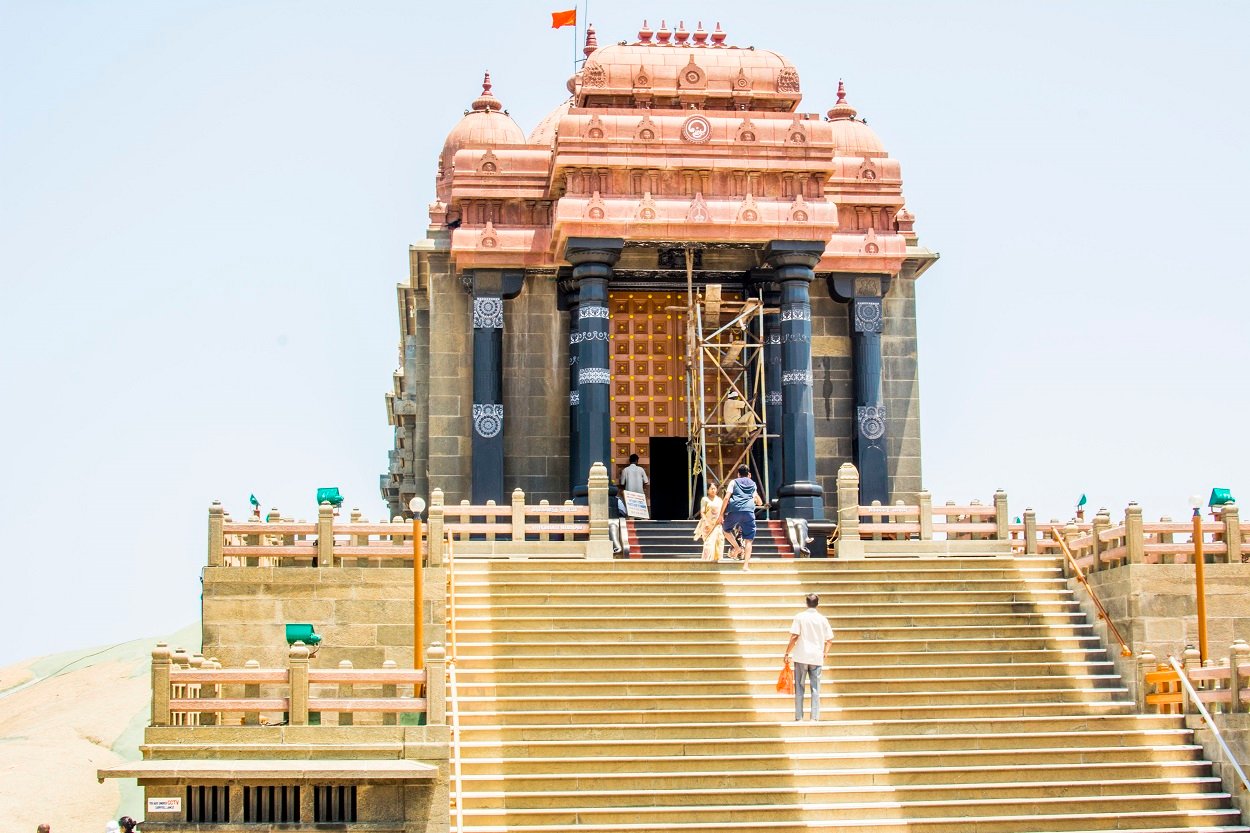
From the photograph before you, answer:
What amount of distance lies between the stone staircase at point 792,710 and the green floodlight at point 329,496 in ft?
6.53

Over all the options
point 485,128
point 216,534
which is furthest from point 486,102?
point 216,534

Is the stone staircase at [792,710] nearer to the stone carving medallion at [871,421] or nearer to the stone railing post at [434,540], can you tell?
the stone railing post at [434,540]

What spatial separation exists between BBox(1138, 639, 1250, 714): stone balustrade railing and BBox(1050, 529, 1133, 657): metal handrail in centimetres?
86

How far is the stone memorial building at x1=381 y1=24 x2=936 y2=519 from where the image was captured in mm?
31891

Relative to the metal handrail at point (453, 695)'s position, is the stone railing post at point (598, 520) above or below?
above

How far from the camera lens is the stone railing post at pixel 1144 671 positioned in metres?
22.8

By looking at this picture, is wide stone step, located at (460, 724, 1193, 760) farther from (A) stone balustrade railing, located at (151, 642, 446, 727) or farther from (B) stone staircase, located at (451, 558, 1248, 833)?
(A) stone balustrade railing, located at (151, 642, 446, 727)

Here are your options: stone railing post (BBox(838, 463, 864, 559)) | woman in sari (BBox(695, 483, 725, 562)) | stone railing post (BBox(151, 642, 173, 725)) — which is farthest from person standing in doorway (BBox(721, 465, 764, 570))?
stone railing post (BBox(151, 642, 173, 725))

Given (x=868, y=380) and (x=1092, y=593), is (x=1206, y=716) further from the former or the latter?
(x=868, y=380)

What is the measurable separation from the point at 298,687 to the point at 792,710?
245 inches

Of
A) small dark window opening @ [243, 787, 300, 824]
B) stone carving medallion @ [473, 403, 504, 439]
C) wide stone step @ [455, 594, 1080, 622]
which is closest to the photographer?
small dark window opening @ [243, 787, 300, 824]

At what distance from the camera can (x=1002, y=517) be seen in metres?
28.4

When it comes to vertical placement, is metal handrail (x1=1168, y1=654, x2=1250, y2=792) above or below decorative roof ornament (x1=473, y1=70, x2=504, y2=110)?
below

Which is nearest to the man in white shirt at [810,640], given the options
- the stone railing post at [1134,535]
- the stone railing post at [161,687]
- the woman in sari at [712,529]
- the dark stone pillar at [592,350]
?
Result: the woman in sari at [712,529]
